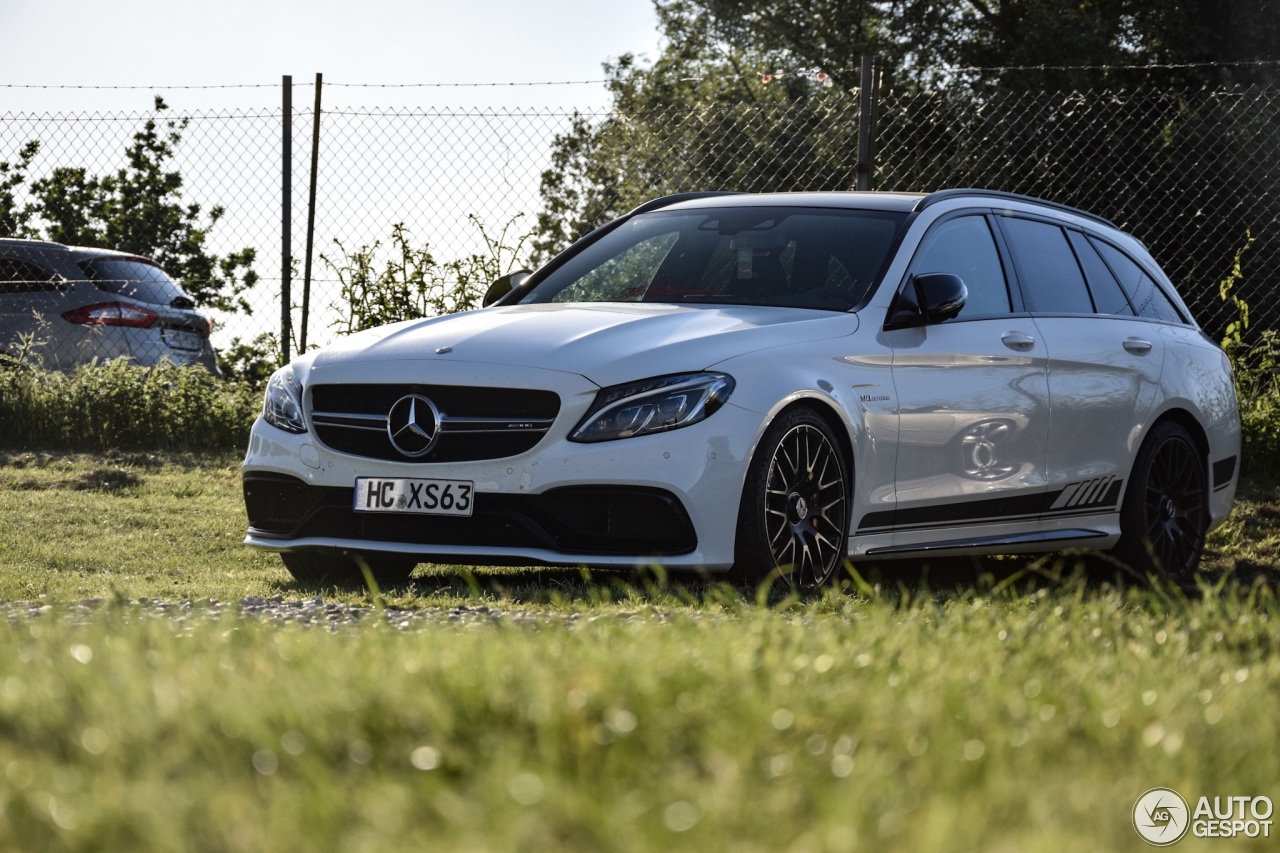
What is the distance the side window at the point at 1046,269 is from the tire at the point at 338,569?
2927mm

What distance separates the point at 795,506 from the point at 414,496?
4.34ft

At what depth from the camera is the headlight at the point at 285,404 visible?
640cm

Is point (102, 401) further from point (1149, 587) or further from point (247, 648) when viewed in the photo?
point (247, 648)

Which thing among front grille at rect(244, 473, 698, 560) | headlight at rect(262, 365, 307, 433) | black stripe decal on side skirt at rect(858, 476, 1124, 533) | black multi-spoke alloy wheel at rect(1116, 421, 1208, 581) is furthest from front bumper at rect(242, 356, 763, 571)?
black multi-spoke alloy wheel at rect(1116, 421, 1208, 581)

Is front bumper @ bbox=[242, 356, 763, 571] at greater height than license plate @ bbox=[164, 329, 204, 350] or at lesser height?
greater

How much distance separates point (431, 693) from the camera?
9.33 ft

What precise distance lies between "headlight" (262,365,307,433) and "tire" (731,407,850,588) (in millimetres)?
1725

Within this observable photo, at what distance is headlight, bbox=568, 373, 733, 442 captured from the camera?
5.72m

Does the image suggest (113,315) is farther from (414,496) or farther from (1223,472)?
(1223,472)

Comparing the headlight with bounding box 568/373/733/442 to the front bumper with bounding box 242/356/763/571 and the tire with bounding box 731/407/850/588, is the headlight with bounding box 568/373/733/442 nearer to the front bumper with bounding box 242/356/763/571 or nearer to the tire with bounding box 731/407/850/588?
the front bumper with bounding box 242/356/763/571

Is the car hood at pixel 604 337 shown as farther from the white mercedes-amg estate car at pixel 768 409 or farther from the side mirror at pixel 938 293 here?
the side mirror at pixel 938 293

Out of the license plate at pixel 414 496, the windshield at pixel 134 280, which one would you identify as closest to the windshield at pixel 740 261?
the license plate at pixel 414 496

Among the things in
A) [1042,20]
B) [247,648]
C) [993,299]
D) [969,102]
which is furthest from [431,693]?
[1042,20]

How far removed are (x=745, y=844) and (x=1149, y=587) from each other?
5.51 metres
